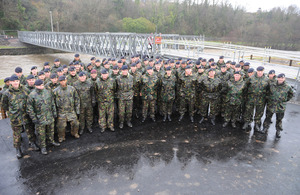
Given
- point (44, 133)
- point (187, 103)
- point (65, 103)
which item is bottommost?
point (44, 133)

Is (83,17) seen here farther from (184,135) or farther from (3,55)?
(184,135)

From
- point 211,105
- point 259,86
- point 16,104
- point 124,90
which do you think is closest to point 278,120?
point 259,86

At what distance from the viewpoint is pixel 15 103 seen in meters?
3.90

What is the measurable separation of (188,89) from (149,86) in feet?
3.57

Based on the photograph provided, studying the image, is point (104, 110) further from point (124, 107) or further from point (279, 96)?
point (279, 96)

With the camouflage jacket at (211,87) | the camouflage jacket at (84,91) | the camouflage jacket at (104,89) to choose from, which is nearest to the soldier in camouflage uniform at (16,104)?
the camouflage jacket at (84,91)

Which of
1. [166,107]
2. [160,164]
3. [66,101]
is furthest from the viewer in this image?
[166,107]

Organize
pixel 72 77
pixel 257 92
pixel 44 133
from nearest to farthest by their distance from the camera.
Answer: pixel 44 133
pixel 257 92
pixel 72 77

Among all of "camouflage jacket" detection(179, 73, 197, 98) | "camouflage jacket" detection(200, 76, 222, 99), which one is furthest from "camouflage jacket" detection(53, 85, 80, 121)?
"camouflage jacket" detection(200, 76, 222, 99)

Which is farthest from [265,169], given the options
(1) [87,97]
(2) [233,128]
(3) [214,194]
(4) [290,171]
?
(1) [87,97]

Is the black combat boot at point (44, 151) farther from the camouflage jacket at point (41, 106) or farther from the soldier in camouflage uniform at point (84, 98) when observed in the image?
the soldier in camouflage uniform at point (84, 98)

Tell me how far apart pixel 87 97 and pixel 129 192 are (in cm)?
253

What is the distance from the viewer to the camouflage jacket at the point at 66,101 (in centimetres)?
433

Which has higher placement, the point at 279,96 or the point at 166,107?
the point at 279,96
